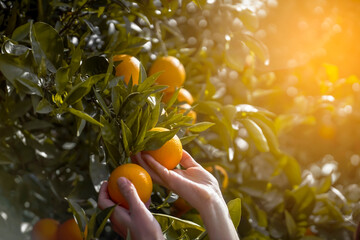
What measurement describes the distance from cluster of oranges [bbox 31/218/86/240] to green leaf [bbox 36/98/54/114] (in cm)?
38

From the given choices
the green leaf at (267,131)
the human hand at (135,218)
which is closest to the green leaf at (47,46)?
the human hand at (135,218)

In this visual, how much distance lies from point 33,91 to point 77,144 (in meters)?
0.44

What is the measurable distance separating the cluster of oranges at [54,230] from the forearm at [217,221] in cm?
34

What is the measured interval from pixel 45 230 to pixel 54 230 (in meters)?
0.02

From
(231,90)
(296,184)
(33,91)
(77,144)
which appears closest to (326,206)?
(296,184)

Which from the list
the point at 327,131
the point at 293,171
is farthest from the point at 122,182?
the point at 327,131

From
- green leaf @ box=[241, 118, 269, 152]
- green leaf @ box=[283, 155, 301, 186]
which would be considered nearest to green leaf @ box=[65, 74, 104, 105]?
green leaf @ box=[241, 118, 269, 152]

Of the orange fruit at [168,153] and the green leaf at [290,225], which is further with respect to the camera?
the green leaf at [290,225]

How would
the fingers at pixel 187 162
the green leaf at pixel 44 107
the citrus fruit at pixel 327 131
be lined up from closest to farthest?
the green leaf at pixel 44 107, the fingers at pixel 187 162, the citrus fruit at pixel 327 131

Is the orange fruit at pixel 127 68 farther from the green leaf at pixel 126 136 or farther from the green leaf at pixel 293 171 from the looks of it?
the green leaf at pixel 293 171

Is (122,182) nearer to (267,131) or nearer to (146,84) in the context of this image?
(146,84)

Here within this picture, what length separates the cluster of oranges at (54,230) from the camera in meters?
0.99

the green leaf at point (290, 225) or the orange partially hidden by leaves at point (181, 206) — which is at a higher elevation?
the orange partially hidden by leaves at point (181, 206)

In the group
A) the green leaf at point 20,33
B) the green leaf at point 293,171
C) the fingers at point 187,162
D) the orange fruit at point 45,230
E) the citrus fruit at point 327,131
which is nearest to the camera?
the green leaf at point 20,33
